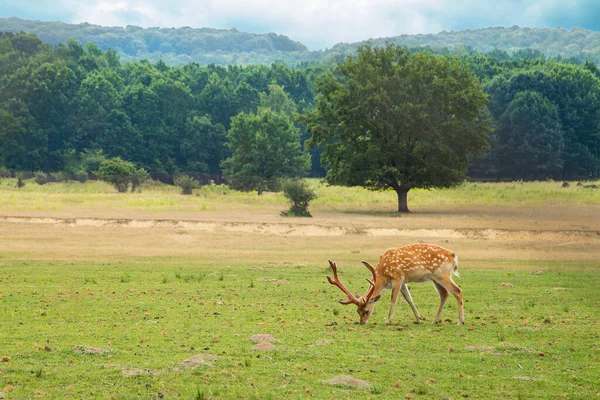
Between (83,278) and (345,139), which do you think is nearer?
(83,278)

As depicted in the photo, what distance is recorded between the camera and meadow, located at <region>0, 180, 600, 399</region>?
1067 cm

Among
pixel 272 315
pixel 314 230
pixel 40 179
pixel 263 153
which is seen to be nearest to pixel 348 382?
pixel 272 315

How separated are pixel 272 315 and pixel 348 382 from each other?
644cm

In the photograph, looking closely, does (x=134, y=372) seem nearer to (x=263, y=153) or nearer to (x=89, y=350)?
(x=89, y=350)

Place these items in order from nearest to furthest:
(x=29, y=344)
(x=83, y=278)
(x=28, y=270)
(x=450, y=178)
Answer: (x=29, y=344), (x=83, y=278), (x=28, y=270), (x=450, y=178)

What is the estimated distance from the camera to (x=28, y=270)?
2567 cm

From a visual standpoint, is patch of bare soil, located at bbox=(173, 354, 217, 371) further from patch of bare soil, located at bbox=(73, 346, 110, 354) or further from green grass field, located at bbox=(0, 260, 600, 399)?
patch of bare soil, located at bbox=(73, 346, 110, 354)

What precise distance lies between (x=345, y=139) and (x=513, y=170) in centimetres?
5329

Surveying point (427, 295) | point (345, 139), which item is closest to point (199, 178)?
point (345, 139)

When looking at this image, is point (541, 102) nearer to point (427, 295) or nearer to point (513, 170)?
point (513, 170)

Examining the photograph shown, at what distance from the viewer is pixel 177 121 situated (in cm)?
11762

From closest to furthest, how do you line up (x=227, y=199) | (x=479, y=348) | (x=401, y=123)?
(x=479, y=348), (x=401, y=123), (x=227, y=199)

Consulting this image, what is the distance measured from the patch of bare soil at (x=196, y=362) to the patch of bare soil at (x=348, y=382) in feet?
6.28

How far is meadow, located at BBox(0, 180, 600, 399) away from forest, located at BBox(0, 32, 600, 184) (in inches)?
2503
